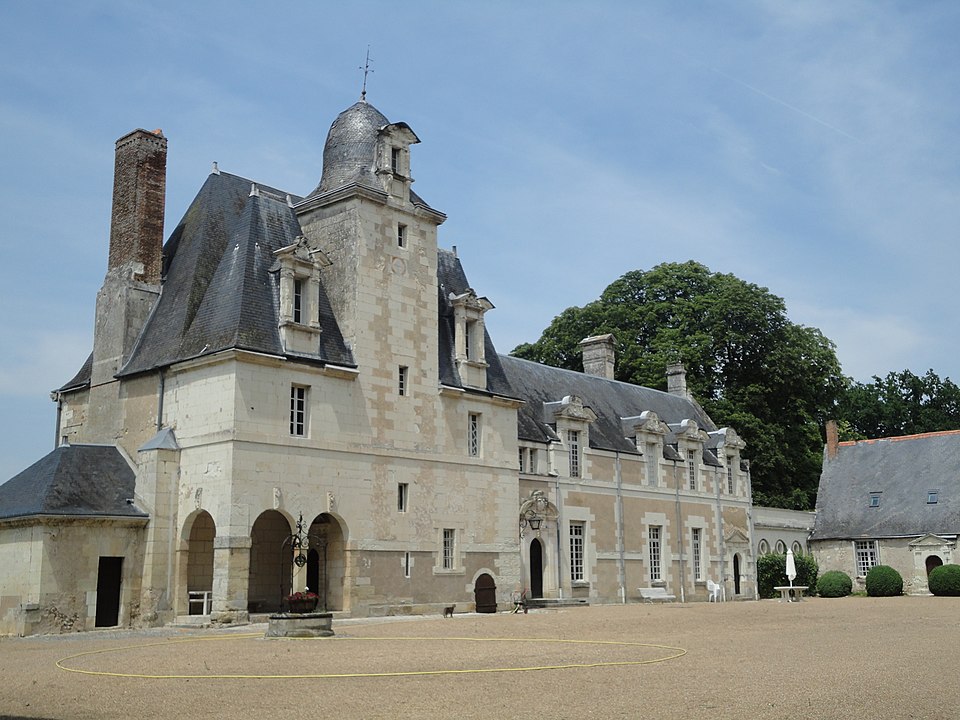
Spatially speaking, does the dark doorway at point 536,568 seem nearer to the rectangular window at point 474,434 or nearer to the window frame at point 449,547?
the rectangular window at point 474,434

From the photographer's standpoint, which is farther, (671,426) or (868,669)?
(671,426)

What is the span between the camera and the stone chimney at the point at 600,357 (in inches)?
1486

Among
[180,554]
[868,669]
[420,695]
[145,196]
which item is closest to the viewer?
[420,695]

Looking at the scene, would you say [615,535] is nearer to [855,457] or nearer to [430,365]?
[430,365]

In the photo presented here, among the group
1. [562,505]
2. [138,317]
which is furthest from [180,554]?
[562,505]

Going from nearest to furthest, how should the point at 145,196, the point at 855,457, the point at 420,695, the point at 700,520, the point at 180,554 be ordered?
the point at 420,695, the point at 180,554, the point at 145,196, the point at 700,520, the point at 855,457

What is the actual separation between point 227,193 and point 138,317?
3765mm

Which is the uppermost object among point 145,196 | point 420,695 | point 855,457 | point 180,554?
point 145,196

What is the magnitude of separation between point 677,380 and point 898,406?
25.5 meters

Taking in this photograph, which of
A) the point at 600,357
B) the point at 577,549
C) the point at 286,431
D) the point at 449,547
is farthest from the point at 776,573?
the point at 286,431

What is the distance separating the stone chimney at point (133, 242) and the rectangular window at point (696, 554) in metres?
20.4

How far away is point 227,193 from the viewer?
24.5 metres

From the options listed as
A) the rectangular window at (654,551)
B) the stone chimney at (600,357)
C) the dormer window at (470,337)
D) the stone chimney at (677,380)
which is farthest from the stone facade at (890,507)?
the dormer window at (470,337)

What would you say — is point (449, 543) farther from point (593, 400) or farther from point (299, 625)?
point (593, 400)
